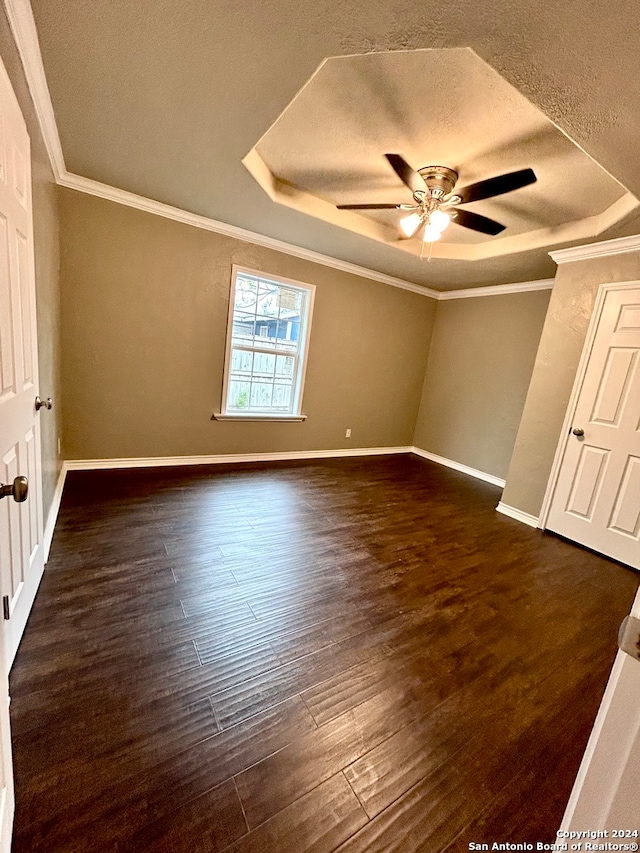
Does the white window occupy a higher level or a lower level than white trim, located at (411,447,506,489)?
higher

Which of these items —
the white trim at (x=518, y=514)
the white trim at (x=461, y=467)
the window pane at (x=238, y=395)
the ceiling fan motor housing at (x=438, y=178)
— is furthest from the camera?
the white trim at (x=461, y=467)

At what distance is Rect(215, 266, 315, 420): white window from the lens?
3768 millimetres

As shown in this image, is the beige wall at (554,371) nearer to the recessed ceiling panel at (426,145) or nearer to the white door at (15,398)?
the recessed ceiling panel at (426,145)

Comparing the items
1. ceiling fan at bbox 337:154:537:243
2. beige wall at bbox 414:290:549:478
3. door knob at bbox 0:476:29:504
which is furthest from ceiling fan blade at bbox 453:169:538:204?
beige wall at bbox 414:290:549:478

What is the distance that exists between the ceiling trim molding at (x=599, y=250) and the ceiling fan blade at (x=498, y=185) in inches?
52.7

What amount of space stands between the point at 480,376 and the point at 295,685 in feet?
14.2

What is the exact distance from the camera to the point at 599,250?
8.99 ft

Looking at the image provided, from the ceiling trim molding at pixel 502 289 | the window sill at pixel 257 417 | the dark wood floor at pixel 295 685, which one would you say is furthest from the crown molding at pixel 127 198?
the dark wood floor at pixel 295 685

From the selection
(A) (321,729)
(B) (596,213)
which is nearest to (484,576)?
(A) (321,729)

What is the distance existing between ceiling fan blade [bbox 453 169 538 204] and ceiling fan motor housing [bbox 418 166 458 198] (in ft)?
0.76

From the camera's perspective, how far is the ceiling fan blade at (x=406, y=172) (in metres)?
1.85

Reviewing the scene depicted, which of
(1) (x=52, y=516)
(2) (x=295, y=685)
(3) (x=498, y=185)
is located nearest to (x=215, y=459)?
(1) (x=52, y=516)

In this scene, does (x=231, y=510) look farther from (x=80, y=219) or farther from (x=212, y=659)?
(x=80, y=219)

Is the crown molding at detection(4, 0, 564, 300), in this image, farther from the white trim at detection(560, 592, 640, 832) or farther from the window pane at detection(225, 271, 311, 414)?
the white trim at detection(560, 592, 640, 832)
